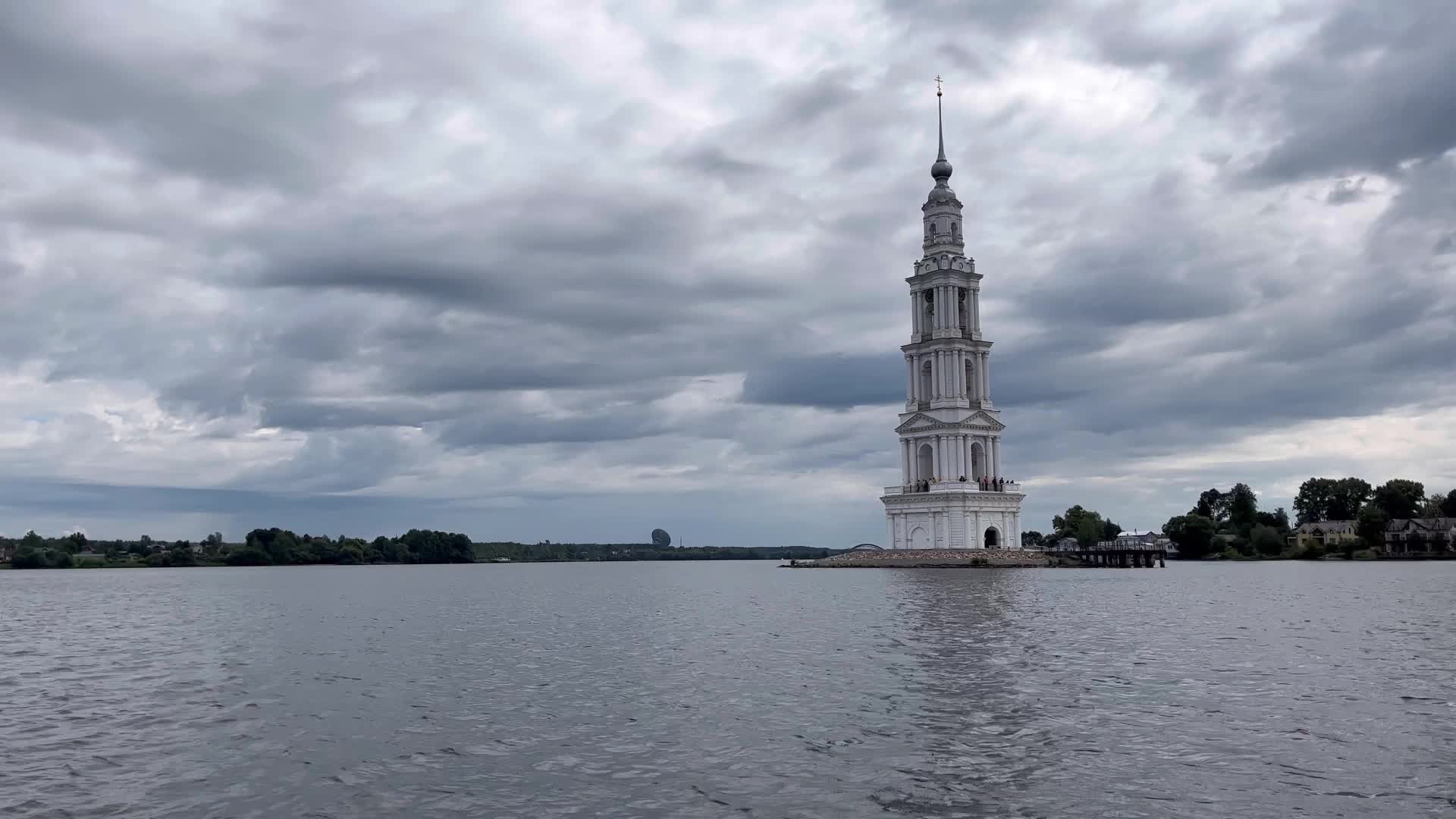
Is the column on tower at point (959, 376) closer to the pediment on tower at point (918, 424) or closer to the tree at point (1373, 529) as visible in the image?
the pediment on tower at point (918, 424)

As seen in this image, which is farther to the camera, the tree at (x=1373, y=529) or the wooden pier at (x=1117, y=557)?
the tree at (x=1373, y=529)

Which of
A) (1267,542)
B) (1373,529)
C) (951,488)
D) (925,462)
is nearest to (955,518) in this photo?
(951,488)

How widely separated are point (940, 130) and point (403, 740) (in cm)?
15512

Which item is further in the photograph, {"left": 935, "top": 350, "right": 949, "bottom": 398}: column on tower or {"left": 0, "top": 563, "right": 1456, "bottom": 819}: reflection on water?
{"left": 935, "top": 350, "right": 949, "bottom": 398}: column on tower

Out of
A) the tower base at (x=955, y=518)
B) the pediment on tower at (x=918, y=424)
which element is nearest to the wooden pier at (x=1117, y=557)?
the tower base at (x=955, y=518)

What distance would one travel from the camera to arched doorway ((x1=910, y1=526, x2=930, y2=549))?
471 feet

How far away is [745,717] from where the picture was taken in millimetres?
25000

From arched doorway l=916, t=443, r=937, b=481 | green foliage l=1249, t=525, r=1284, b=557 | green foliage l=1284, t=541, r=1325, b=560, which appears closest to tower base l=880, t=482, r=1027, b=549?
arched doorway l=916, t=443, r=937, b=481

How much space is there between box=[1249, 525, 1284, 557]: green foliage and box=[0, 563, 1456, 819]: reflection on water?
151387 millimetres

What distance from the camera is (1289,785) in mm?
17906

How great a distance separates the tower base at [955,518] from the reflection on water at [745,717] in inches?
3349

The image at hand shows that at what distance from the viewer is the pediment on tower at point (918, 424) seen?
146125 millimetres

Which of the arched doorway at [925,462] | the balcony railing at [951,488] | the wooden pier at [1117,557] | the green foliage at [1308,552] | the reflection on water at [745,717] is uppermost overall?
the arched doorway at [925,462]

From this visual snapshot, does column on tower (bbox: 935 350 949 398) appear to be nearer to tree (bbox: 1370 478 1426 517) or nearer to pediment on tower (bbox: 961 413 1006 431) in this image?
pediment on tower (bbox: 961 413 1006 431)
